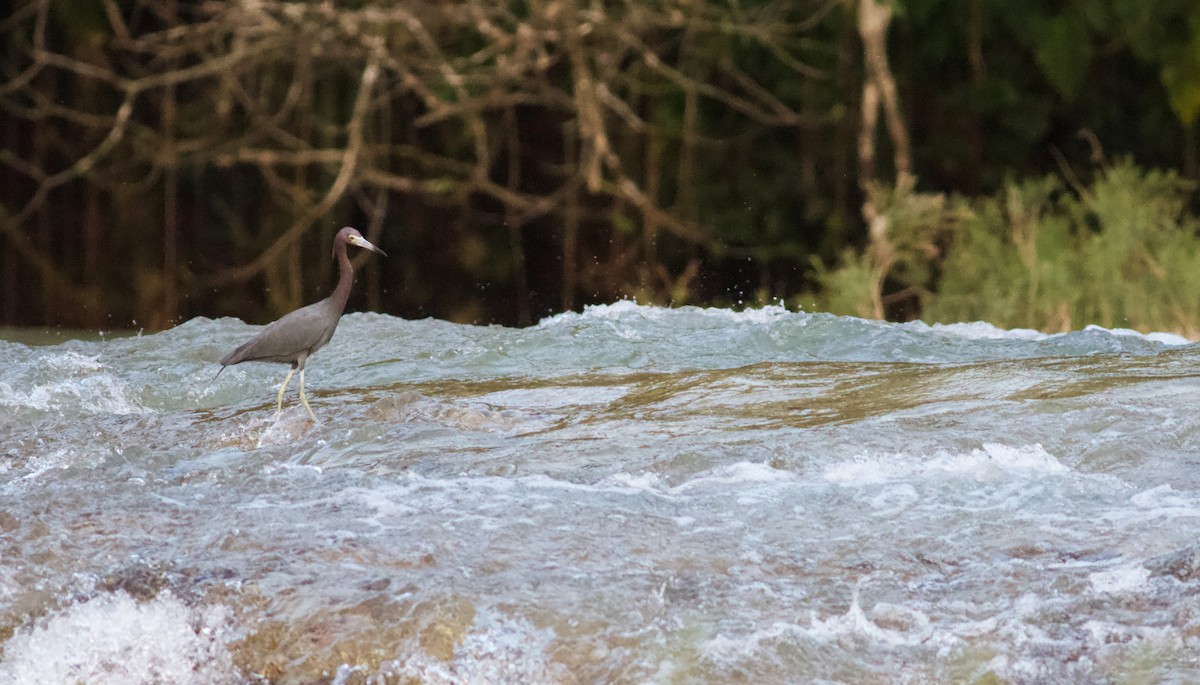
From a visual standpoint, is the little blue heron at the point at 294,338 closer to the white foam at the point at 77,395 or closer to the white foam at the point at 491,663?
the white foam at the point at 77,395

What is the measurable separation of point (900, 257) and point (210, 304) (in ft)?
13.2

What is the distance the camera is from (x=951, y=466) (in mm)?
3572

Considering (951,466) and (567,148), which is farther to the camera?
(567,148)

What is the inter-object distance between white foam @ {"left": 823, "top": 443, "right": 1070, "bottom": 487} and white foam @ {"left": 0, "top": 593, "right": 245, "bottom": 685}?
141cm

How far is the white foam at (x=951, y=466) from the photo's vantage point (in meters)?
3.52

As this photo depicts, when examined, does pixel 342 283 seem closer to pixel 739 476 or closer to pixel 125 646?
pixel 739 476

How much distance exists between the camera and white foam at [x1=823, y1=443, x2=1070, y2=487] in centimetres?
352

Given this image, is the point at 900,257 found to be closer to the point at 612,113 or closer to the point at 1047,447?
the point at 612,113

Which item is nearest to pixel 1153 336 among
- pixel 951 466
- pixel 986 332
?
pixel 986 332

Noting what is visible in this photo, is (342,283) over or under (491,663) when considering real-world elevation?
over

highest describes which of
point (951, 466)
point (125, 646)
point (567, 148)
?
point (567, 148)

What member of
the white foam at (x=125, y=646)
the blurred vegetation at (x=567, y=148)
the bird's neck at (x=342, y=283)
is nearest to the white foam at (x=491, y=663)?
the white foam at (x=125, y=646)

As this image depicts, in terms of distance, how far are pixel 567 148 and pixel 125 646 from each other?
22.5 feet

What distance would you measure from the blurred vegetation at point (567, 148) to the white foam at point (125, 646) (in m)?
5.63
